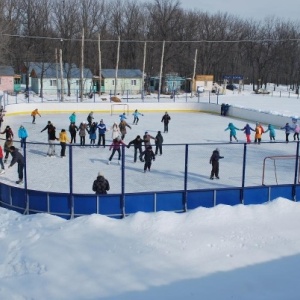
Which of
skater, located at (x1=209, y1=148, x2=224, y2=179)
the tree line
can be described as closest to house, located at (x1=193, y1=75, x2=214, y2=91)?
the tree line

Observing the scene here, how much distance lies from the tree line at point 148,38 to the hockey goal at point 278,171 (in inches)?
1387

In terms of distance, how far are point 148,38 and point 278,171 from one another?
5451 cm

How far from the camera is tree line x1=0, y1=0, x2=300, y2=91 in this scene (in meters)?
55.4

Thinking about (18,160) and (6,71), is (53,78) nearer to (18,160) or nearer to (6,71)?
(6,71)

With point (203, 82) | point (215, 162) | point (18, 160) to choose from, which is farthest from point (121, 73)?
point (18, 160)

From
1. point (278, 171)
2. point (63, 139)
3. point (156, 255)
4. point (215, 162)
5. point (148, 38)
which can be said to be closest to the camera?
point (156, 255)

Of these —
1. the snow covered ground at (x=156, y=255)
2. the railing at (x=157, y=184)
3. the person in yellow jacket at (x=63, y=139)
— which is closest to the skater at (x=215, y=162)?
the railing at (x=157, y=184)

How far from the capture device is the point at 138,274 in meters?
7.09

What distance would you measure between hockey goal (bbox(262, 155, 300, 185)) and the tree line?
35.2 m

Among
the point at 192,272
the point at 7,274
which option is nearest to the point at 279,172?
the point at 192,272

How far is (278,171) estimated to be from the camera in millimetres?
13656

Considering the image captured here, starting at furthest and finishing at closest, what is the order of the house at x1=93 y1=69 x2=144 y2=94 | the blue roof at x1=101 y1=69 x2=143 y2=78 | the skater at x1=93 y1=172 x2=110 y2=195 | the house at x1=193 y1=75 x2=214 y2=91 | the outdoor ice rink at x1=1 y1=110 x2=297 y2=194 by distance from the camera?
the house at x1=193 y1=75 x2=214 y2=91
the blue roof at x1=101 y1=69 x2=143 y2=78
the house at x1=93 y1=69 x2=144 y2=94
the outdoor ice rink at x1=1 y1=110 x2=297 y2=194
the skater at x1=93 y1=172 x2=110 y2=195

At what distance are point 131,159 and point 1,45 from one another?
27258 mm

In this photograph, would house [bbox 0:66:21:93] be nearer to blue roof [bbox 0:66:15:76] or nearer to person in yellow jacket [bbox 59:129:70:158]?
blue roof [bbox 0:66:15:76]
